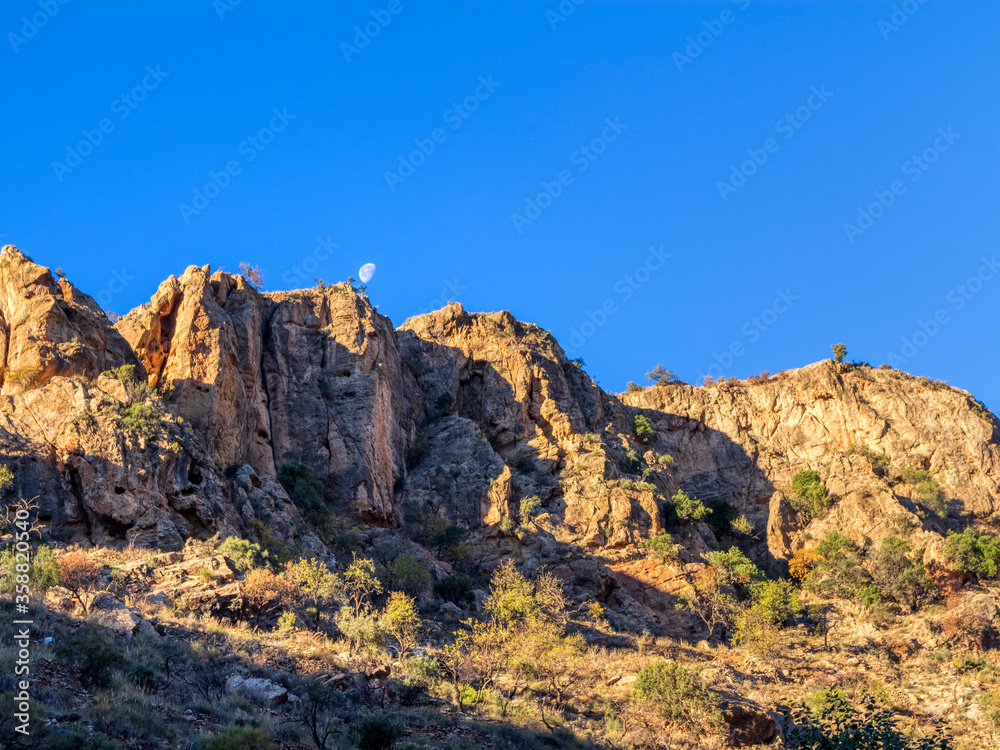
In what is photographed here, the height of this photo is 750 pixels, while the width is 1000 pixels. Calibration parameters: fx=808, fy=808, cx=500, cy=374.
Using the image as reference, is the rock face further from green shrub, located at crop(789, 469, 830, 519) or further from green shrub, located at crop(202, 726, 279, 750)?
green shrub, located at crop(202, 726, 279, 750)

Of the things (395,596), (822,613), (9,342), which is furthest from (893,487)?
(9,342)

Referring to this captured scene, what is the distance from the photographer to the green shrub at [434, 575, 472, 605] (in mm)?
44719

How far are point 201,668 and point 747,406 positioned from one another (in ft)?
208

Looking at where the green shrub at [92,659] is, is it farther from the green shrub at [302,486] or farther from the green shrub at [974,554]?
A: the green shrub at [974,554]

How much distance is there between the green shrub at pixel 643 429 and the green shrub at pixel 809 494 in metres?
12.5

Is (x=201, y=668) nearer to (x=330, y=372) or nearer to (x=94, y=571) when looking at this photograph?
(x=94, y=571)

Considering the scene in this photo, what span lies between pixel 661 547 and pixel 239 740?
38.7 m

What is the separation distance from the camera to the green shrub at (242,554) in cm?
3353

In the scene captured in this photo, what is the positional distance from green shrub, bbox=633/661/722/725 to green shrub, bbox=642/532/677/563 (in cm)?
2110

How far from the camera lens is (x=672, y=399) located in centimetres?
7812

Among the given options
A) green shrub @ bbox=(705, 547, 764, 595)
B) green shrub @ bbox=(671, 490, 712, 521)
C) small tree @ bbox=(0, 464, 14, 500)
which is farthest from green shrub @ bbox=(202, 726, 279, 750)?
green shrub @ bbox=(671, 490, 712, 521)

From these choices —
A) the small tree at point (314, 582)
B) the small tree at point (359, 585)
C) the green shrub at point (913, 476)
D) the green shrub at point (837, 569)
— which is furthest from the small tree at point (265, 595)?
the green shrub at point (913, 476)

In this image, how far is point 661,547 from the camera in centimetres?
5016

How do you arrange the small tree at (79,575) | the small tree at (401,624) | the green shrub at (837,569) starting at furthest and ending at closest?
the green shrub at (837,569), the small tree at (401,624), the small tree at (79,575)
